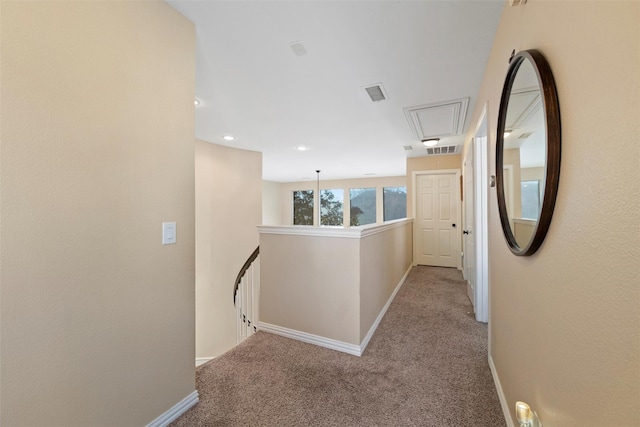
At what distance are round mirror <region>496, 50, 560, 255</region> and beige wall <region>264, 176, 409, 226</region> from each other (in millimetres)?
6908

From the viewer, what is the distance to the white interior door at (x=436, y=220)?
5297 mm

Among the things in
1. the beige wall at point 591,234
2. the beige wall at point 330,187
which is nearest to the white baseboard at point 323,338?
the beige wall at point 591,234

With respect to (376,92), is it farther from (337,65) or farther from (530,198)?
(530,198)

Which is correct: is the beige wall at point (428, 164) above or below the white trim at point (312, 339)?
above

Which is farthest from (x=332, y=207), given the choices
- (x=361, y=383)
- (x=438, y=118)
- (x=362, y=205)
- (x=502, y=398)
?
(x=502, y=398)

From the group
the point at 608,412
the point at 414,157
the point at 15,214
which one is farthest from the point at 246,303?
the point at 414,157

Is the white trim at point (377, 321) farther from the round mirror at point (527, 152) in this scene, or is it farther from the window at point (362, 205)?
the window at point (362, 205)

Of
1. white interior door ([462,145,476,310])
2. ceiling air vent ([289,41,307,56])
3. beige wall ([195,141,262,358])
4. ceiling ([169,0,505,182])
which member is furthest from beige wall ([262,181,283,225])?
ceiling air vent ([289,41,307,56])

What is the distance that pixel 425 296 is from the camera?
11.6 ft

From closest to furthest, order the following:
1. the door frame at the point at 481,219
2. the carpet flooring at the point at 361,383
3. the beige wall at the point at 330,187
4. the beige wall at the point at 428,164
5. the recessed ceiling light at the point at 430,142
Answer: the carpet flooring at the point at 361,383, the door frame at the point at 481,219, the recessed ceiling light at the point at 430,142, the beige wall at the point at 428,164, the beige wall at the point at 330,187

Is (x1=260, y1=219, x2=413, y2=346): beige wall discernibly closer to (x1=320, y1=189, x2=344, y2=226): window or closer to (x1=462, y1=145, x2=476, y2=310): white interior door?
(x1=462, y1=145, x2=476, y2=310): white interior door

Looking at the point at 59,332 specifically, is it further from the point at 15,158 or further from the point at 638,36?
the point at 638,36

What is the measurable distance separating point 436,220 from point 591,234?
510cm

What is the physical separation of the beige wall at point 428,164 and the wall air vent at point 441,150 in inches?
6.9
